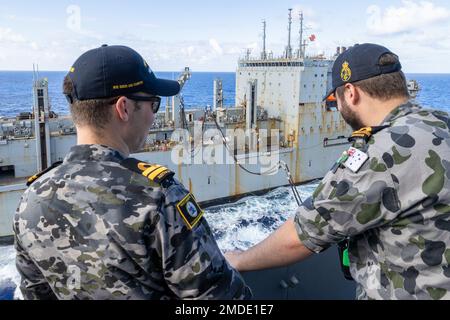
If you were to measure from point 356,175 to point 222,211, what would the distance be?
1378 centimetres

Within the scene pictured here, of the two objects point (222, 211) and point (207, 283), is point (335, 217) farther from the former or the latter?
point (222, 211)

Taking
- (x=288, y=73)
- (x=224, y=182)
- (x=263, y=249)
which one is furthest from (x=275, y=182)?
(x=263, y=249)

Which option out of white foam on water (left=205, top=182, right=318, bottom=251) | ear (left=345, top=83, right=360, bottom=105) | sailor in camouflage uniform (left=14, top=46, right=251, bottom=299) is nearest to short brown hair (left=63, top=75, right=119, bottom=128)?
sailor in camouflage uniform (left=14, top=46, right=251, bottom=299)

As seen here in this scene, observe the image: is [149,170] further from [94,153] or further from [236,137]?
[236,137]

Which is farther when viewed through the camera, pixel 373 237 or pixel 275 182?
pixel 275 182

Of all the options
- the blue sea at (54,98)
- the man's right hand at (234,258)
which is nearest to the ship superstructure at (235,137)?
the blue sea at (54,98)

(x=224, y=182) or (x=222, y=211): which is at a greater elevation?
(x=224, y=182)

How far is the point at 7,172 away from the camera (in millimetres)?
13391

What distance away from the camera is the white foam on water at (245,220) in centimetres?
1202

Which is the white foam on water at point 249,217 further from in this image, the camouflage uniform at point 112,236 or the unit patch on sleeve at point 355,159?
the camouflage uniform at point 112,236

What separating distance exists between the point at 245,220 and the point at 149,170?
1311cm

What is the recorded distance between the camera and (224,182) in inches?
596

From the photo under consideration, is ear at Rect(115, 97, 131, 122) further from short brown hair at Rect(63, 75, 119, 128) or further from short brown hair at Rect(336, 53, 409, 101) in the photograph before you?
short brown hair at Rect(336, 53, 409, 101)

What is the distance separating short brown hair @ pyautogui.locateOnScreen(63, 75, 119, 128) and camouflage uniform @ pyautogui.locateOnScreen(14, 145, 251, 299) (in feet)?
0.34
